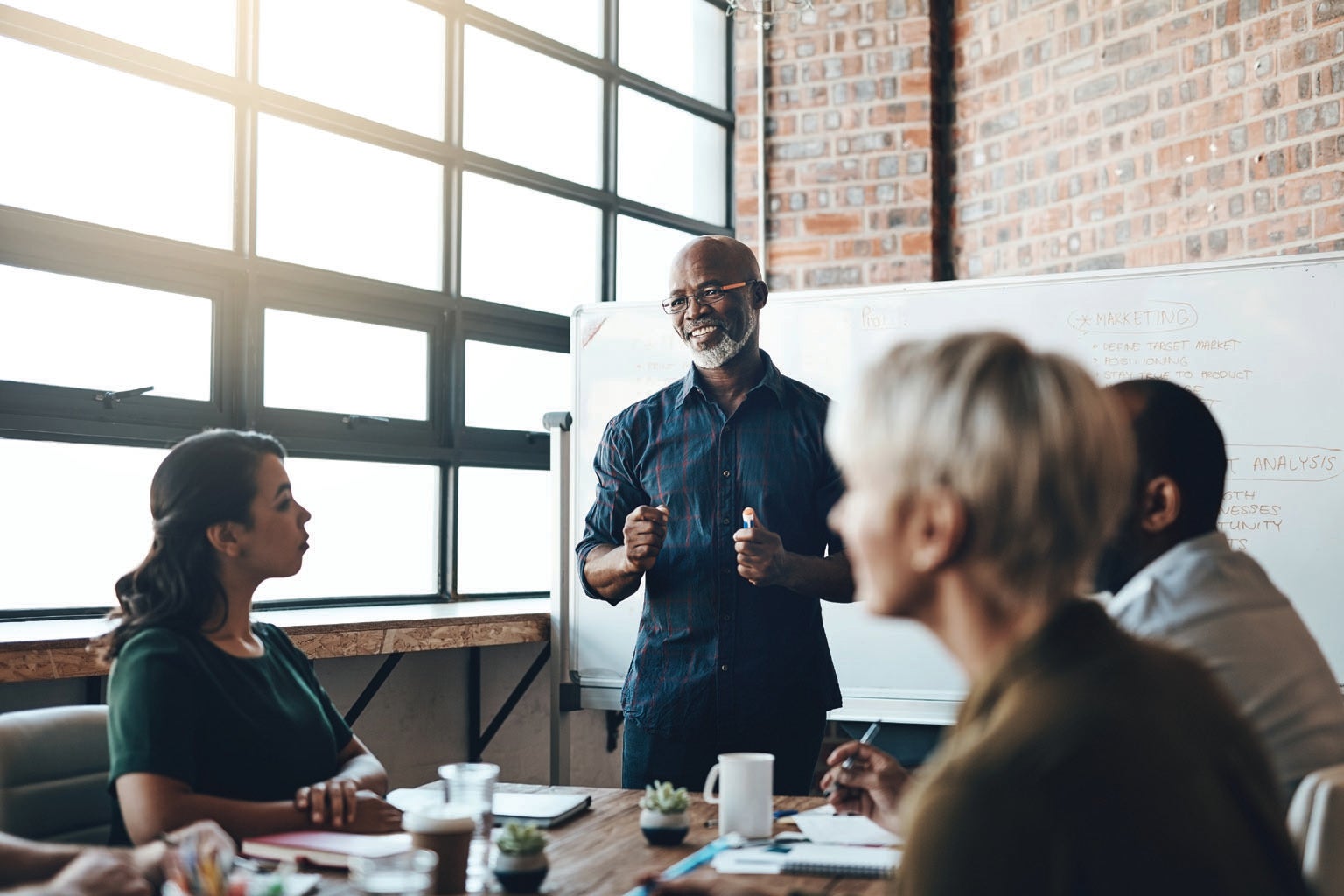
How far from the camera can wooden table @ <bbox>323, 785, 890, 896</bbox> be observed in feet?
4.26

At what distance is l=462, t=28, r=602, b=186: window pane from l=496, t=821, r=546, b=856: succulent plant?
300 cm

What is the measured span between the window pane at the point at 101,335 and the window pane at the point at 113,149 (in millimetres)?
174

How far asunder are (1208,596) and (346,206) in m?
2.94

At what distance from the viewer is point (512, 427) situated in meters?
3.99

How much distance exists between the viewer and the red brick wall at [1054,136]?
329 cm

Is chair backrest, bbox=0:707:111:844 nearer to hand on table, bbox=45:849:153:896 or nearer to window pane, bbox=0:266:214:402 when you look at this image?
hand on table, bbox=45:849:153:896

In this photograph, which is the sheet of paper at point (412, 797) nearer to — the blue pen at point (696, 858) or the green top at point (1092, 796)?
the blue pen at point (696, 858)

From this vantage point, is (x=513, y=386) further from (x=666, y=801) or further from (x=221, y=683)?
(x=666, y=801)

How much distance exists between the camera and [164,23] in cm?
310

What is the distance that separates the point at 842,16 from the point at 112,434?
2848 mm

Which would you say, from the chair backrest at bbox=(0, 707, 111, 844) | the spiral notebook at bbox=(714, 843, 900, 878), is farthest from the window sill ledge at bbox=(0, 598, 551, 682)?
the spiral notebook at bbox=(714, 843, 900, 878)

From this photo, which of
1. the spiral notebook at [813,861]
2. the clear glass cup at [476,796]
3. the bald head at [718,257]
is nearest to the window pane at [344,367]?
the bald head at [718,257]

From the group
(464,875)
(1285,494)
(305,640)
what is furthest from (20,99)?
(1285,494)

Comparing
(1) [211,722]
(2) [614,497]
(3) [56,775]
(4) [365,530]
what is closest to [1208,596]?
(1) [211,722]
